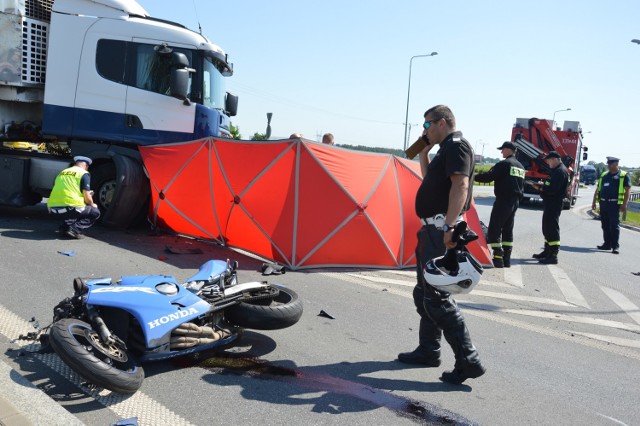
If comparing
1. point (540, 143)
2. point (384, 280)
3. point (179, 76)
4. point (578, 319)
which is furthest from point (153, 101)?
point (540, 143)

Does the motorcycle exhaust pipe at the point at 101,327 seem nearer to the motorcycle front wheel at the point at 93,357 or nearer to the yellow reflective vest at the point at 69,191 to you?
the motorcycle front wheel at the point at 93,357

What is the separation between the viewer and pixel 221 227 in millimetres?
7949

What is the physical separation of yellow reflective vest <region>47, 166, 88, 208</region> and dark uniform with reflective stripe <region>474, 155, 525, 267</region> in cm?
584

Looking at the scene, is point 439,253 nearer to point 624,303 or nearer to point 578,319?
point 578,319

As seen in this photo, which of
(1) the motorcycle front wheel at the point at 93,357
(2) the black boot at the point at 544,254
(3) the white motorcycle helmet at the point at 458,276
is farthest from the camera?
(2) the black boot at the point at 544,254

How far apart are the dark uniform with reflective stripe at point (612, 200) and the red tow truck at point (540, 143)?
8084 millimetres

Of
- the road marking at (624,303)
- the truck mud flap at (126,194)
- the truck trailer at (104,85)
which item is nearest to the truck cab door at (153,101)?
the truck trailer at (104,85)

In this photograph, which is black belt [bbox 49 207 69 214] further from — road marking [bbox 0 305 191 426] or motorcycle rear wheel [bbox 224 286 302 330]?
motorcycle rear wheel [bbox 224 286 302 330]

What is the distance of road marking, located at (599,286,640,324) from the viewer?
6.49 meters

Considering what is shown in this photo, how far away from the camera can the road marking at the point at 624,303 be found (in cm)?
649

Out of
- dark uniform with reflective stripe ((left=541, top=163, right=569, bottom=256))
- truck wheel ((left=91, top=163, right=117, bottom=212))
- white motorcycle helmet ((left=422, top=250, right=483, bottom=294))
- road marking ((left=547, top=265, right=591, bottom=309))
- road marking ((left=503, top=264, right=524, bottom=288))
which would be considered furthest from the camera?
dark uniform with reflective stripe ((left=541, top=163, right=569, bottom=256))

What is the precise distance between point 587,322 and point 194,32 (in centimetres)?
703

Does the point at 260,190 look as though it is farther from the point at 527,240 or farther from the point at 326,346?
the point at 527,240

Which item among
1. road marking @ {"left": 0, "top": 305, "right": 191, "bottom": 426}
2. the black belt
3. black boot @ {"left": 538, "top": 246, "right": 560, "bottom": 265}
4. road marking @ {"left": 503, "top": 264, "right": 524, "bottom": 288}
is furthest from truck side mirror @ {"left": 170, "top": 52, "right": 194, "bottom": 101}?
black boot @ {"left": 538, "top": 246, "right": 560, "bottom": 265}
